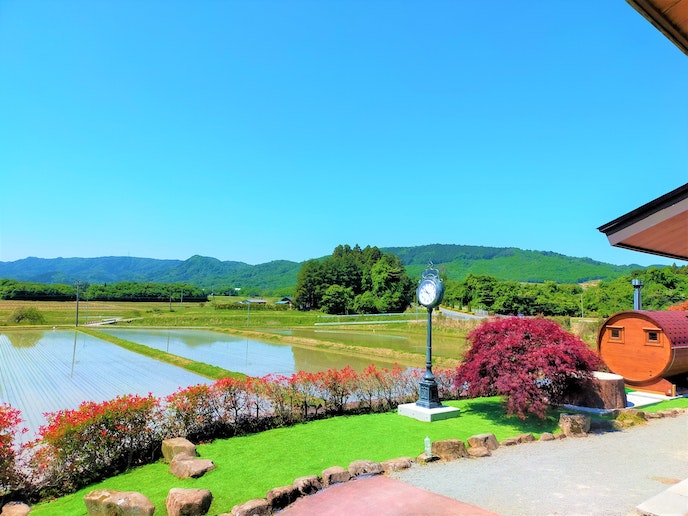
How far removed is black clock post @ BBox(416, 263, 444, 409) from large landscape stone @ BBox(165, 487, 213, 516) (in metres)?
5.74

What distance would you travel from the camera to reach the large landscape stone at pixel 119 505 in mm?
4910

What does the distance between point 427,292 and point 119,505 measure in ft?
24.6

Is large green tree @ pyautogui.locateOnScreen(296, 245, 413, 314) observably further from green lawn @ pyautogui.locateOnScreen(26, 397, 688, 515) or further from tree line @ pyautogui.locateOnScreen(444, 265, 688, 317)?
green lawn @ pyautogui.locateOnScreen(26, 397, 688, 515)

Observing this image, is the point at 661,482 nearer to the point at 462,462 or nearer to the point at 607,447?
the point at 607,447

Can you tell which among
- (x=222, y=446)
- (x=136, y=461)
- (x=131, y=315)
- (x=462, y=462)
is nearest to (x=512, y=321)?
(x=462, y=462)

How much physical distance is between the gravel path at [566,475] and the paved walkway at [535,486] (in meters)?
0.01

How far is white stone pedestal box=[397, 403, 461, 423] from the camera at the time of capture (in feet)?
30.9

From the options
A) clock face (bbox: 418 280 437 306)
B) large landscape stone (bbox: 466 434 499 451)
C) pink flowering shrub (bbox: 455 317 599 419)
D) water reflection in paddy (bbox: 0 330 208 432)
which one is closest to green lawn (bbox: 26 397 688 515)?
large landscape stone (bbox: 466 434 499 451)

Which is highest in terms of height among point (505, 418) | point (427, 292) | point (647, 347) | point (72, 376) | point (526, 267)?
point (526, 267)

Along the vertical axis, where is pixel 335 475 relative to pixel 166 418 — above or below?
below

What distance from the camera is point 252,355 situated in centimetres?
2678

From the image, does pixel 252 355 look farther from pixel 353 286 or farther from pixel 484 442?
pixel 353 286

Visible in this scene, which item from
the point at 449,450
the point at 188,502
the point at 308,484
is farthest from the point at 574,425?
the point at 188,502

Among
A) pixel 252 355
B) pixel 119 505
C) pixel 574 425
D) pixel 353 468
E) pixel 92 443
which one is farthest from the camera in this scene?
pixel 252 355
